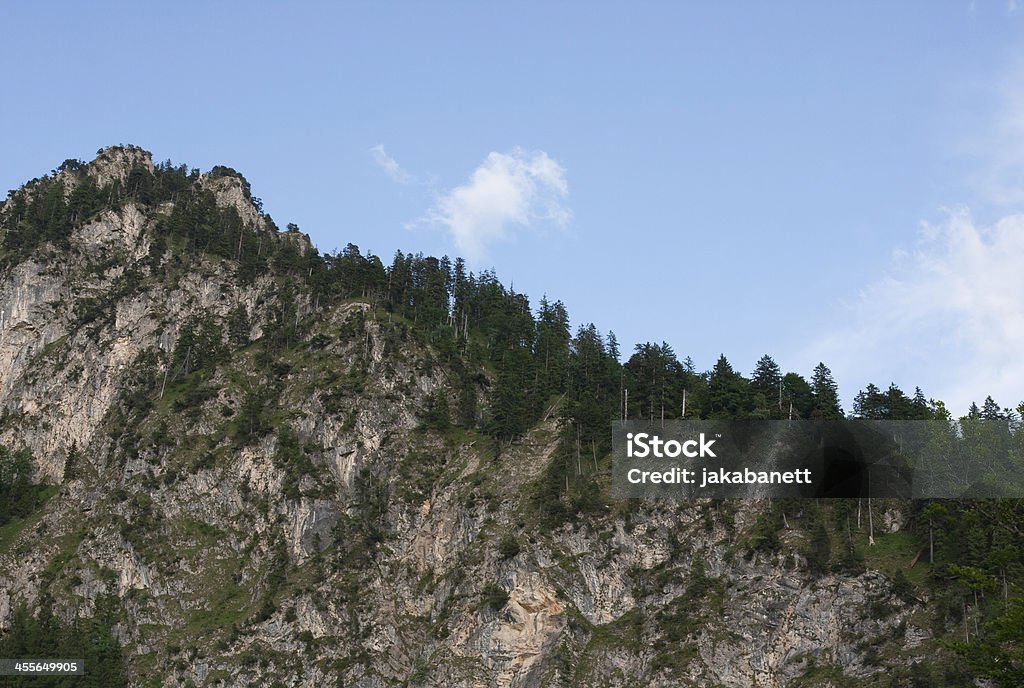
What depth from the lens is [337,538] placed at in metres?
134

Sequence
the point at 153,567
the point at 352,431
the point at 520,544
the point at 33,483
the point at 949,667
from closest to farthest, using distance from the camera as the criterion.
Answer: the point at 949,667, the point at 520,544, the point at 153,567, the point at 352,431, the point at 33,483

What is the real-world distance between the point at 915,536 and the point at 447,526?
197 feet

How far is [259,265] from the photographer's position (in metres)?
194

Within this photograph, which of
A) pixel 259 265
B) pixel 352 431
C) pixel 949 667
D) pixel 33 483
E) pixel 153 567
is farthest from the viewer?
pixel 259 265

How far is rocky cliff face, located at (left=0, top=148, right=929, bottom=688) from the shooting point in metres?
108

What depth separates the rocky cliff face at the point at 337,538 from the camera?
108000mm

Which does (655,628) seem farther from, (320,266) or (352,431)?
(320,266)

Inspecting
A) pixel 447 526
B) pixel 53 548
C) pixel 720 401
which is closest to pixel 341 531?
pixel 447 526
